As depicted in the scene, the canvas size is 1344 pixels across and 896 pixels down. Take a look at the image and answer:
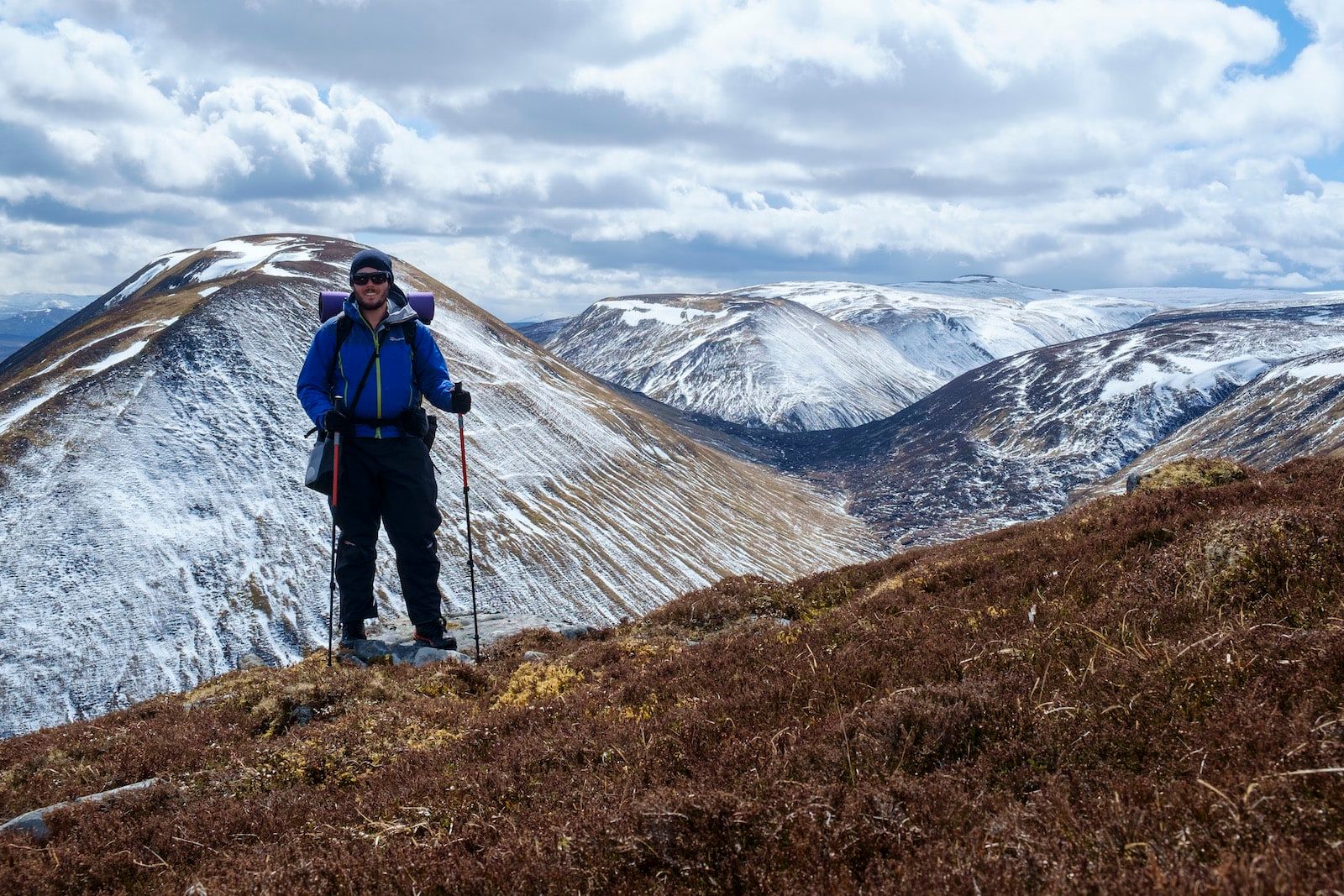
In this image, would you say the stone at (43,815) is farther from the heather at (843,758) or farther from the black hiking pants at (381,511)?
the black hiking pants at (381,511)

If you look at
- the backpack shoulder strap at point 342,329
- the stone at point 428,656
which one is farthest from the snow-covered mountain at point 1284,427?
the backpack shoulder strap at point 342,329

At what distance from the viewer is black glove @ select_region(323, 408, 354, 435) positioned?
13.4 m

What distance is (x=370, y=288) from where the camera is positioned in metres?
13.6

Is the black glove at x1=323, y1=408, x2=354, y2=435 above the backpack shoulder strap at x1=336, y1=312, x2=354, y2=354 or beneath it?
beneath

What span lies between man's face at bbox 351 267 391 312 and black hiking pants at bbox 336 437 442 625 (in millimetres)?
2313

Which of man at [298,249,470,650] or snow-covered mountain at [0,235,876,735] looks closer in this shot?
man at [298,249,470,650]

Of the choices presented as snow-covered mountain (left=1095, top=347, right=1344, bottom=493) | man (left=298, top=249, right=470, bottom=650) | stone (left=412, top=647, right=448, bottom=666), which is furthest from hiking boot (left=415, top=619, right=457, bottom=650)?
snow-covered mountain (left=1095, top=347, right=1344, bottom=493)

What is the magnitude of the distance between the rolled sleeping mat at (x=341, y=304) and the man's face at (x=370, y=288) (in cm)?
32

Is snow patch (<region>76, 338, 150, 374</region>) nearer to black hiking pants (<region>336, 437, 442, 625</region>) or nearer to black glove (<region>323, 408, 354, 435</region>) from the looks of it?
black hiking pants (<region>336, 437, 442, 625</region>)

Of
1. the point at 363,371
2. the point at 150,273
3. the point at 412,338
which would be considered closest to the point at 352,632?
the point at 363,371

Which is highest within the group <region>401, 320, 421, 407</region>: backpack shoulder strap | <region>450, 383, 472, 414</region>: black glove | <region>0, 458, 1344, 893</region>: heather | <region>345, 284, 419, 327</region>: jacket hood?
<region>345, 284, 419, 327</region>: jacket hood

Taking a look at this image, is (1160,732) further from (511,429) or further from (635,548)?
(511,429)

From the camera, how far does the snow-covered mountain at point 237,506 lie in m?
70.0

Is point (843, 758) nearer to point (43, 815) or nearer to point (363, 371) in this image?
point (43, 815)
